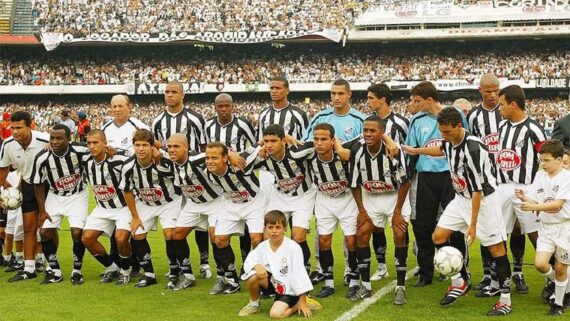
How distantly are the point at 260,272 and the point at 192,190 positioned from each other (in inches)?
65.5

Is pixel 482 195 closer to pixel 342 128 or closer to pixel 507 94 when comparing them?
pixel 507 94

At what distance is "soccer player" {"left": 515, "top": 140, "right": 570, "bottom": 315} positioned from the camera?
19.9ft

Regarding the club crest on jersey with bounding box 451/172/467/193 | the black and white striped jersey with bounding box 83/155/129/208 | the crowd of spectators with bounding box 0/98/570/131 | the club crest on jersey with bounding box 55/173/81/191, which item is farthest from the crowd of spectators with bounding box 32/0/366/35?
the club crest on jersey with bounding box 451/172/467/193

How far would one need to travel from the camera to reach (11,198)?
8070mm

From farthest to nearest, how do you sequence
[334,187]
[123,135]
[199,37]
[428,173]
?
[199,37] → [123,135] → [428,173] → [334,187]

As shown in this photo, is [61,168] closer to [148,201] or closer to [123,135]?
[123,135]

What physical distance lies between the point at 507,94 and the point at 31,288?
17.5ft

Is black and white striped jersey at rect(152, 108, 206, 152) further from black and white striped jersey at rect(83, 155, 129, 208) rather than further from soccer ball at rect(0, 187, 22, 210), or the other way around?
soccer ball at rect(0, 187, 22, 210)

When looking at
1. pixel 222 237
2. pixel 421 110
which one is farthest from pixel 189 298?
pixel 421 110

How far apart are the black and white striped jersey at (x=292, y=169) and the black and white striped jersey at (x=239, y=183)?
0.19 meters

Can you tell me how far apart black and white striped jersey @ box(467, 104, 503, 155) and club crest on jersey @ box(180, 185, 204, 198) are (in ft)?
9.71

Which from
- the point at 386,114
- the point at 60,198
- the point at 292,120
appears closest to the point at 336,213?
the point at 386,114

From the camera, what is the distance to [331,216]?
282 inches

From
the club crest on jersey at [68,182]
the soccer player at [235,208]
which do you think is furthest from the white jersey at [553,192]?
the club crest on jersey at [68,182]
